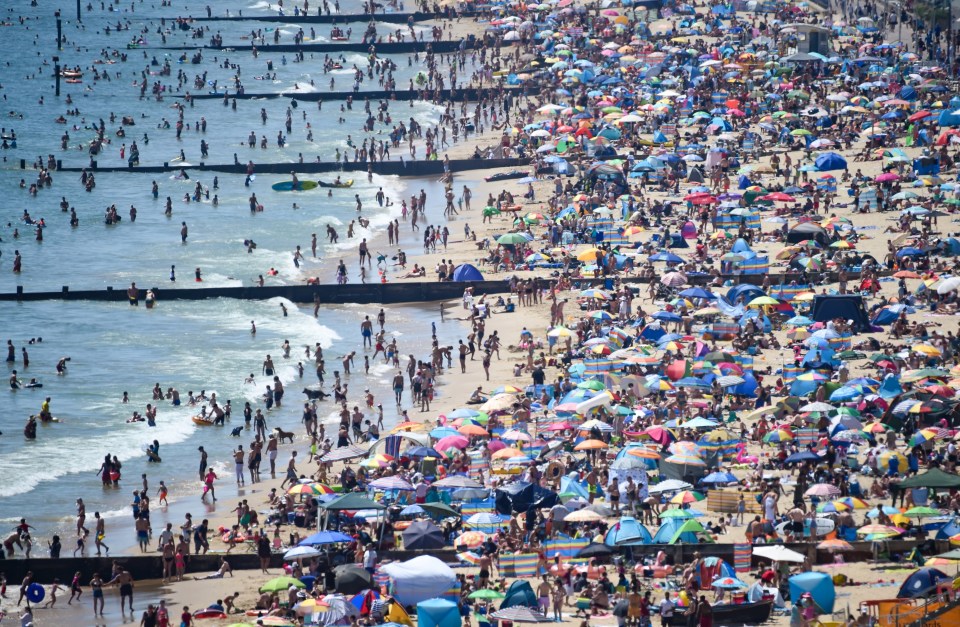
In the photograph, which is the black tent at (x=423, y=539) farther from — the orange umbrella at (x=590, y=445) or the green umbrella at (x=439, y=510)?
the orange umbrella at (x=590, y=445)

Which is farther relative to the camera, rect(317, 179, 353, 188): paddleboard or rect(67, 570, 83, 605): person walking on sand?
rect(317, 179, 353, 188): paddleboard

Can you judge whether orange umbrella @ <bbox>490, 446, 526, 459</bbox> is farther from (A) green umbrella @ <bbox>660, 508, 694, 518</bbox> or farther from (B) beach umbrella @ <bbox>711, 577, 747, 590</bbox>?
(B) beach umbrella @ <bbox>711, 577, 747, 590</bbox>

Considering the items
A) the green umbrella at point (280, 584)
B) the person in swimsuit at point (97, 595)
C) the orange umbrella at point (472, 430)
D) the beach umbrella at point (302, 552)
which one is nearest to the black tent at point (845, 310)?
the orange umbrella at point (472, 430)

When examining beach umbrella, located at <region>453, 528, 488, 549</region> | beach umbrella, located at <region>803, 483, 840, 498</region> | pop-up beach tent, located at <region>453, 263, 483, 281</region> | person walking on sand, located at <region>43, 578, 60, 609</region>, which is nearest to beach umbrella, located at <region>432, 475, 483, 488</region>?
beach umbrella, located at <region>453, 528, 488, 549</region>

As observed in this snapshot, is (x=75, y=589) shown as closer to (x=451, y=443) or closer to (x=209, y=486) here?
(x=209, y=486)

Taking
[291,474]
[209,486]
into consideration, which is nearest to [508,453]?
[291,474]

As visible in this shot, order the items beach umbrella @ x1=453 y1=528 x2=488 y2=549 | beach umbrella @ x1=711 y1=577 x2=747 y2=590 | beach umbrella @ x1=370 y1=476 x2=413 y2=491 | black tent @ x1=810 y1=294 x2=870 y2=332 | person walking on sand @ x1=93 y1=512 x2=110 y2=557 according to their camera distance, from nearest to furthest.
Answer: beach umbrella @ x1=711 y1=577 x2=747 y2=590
beach umbrella @ x1=453 y1=528 x2=488 y2=549
beach umbrella @ x1=370 y1=476 x2=413 y2=491
person walking on sand @ x1=93 y1=512 x2=110 y2=557
black tent @ x1=810 y1=294 x2=870 y2=332
